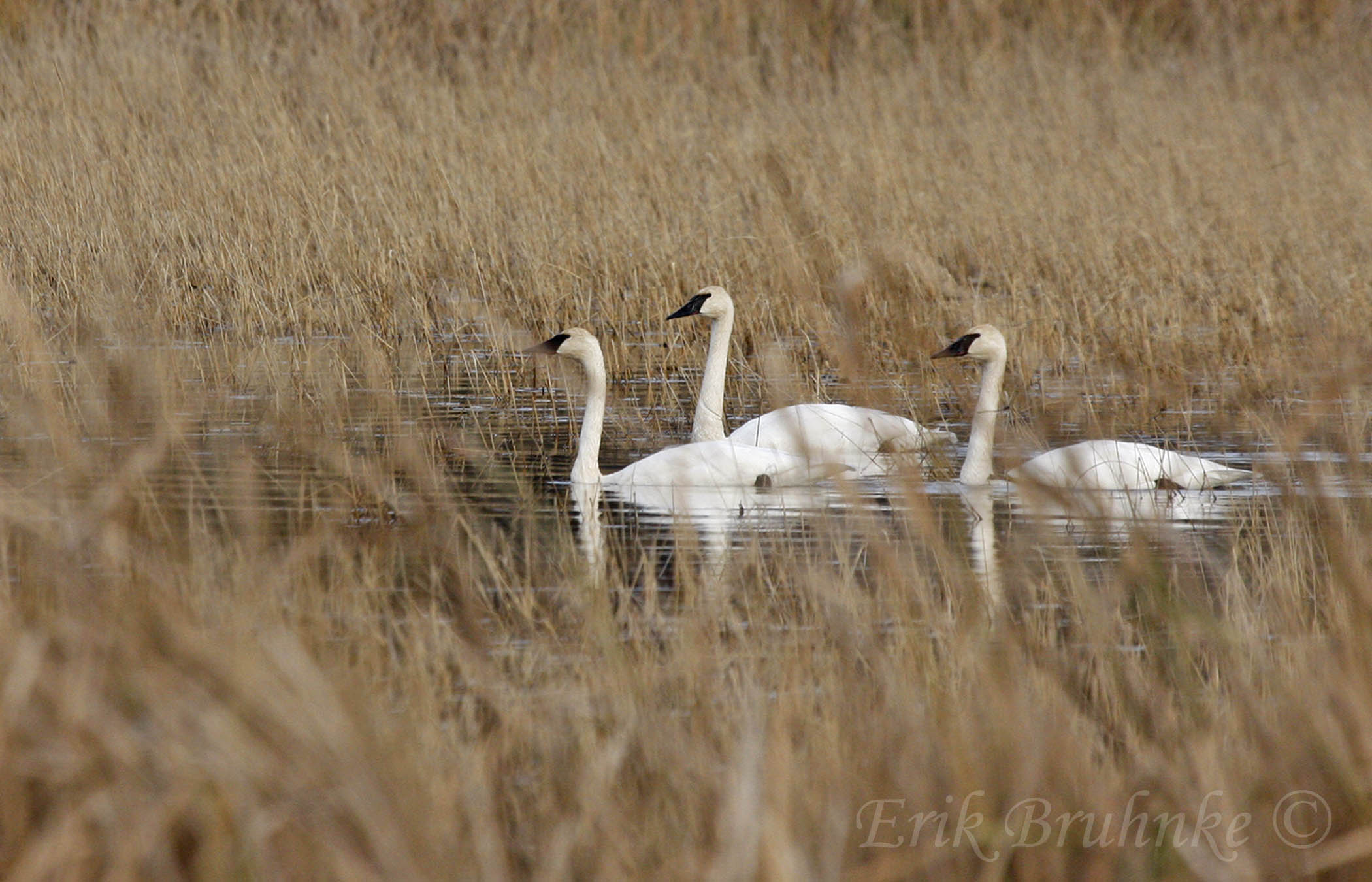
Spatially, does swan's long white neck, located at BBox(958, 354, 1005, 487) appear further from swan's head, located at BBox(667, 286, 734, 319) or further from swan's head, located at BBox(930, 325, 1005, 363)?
swan's head, located at BBox(667, 286, 734, 319)

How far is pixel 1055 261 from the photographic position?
28.6 ft

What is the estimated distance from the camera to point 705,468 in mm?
5867

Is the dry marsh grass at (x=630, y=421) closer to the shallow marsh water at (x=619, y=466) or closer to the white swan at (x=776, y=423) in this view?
the shallow marsh water at (x=619, y=466)

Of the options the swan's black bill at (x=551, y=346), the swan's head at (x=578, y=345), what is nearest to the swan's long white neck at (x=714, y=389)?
the swan's head at (x=578, y=345)

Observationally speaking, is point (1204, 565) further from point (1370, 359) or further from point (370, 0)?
point (370, 0)

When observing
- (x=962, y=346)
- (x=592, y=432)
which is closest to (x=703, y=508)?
(x=592, y=432)

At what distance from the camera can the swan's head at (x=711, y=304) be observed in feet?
22.7

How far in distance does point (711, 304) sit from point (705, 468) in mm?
1238

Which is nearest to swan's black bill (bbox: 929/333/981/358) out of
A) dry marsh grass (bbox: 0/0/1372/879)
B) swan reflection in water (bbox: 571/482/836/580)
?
dry marsh grass (bbox: 0/0/1372/879)

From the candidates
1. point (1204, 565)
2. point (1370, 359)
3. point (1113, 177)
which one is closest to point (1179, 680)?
point (1204, 565)

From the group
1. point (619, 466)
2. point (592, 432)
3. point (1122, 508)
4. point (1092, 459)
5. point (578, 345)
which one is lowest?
point (1122, 508)

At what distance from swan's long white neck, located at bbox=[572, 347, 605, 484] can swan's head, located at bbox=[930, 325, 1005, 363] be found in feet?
3.98

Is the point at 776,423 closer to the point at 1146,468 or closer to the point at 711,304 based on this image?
the point at 711,304

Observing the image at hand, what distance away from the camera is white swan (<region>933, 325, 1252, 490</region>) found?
5.54 metres
